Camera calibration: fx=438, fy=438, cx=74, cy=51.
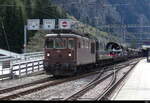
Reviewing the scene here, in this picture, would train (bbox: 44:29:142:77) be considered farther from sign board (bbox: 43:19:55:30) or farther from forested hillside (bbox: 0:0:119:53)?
forested hillside (bbox: 0:0:119:53)

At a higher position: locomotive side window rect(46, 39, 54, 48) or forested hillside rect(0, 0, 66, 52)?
forested hillside rect(0, 0, 66, 52)

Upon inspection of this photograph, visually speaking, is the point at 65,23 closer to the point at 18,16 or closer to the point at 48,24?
the point at 48,24

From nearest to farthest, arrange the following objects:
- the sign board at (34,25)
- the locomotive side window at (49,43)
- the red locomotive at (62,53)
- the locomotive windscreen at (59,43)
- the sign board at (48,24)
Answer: the red locomotive at (62,53) < the locomotive windscreen at (59,43) < the locomotive side window at (49,43) < the sign board at (34,25) < the sign board at (48,24)


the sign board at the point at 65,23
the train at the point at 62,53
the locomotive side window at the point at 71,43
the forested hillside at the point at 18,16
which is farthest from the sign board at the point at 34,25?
the locomotive side window at the point at 71,43

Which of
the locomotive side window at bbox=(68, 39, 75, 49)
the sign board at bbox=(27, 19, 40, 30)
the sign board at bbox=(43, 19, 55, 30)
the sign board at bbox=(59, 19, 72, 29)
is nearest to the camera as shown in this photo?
the locomotive side window at bbox=(68, 39, 75, 49)

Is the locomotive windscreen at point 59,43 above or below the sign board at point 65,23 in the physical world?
below

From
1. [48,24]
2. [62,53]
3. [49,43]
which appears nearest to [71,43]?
[62,53]

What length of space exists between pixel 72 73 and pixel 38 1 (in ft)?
248

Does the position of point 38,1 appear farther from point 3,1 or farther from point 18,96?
point 18,96

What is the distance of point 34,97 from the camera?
17984 millimetres

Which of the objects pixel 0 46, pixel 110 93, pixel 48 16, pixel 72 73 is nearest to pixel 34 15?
pixel 48 16

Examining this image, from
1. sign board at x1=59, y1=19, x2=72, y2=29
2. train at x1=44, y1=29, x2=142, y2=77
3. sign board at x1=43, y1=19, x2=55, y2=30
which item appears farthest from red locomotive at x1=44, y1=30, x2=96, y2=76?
sign board at x1=59, y1=19, x2=72, y2=29

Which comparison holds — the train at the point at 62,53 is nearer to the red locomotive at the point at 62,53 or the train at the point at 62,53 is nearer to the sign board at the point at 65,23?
the red locomotive at the point at 62,53

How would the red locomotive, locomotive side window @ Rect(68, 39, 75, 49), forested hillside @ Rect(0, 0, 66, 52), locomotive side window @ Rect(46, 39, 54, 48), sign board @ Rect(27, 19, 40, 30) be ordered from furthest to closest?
forested hillside @ Rect(0, 0, 66, 52), sign board @ Rect(27, 19, 40, 30), locomotive side window @ Rect(46, 39, 54, 48), locomotive side window @ Rect(68, 39, 75, 49), the red locomotive
